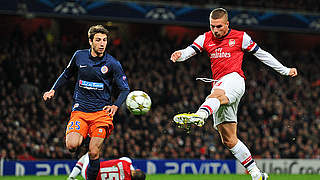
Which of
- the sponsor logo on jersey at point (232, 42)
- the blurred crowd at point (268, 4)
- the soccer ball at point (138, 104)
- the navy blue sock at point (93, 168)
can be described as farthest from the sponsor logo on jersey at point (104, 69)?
the blurred crowd at point (268, 4)

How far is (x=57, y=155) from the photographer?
14688 millimetres

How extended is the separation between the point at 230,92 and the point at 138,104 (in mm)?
1389

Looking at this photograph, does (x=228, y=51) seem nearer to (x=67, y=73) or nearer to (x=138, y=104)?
(x=138, y=104)

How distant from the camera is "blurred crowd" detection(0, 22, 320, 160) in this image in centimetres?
1526

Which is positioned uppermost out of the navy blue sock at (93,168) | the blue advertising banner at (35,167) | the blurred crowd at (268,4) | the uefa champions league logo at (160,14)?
the blurred crowd at (268,4)

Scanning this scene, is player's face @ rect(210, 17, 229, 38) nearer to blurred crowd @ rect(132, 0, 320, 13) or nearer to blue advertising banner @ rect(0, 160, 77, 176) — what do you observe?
blue advertising banner @ rect(0, 160, 77, 176)

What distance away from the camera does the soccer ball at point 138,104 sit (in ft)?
24.4

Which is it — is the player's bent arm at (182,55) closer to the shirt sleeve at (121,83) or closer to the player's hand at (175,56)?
the player's hand at (175,56)

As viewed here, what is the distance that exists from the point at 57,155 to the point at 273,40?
45.2 ft

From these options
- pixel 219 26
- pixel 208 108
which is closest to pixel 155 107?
pixel 219 26

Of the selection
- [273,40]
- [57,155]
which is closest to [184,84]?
[57,155]

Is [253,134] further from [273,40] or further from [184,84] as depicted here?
[273,40]

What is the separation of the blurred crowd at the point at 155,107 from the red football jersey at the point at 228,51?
8334 mm

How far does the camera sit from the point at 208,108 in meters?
6.41
